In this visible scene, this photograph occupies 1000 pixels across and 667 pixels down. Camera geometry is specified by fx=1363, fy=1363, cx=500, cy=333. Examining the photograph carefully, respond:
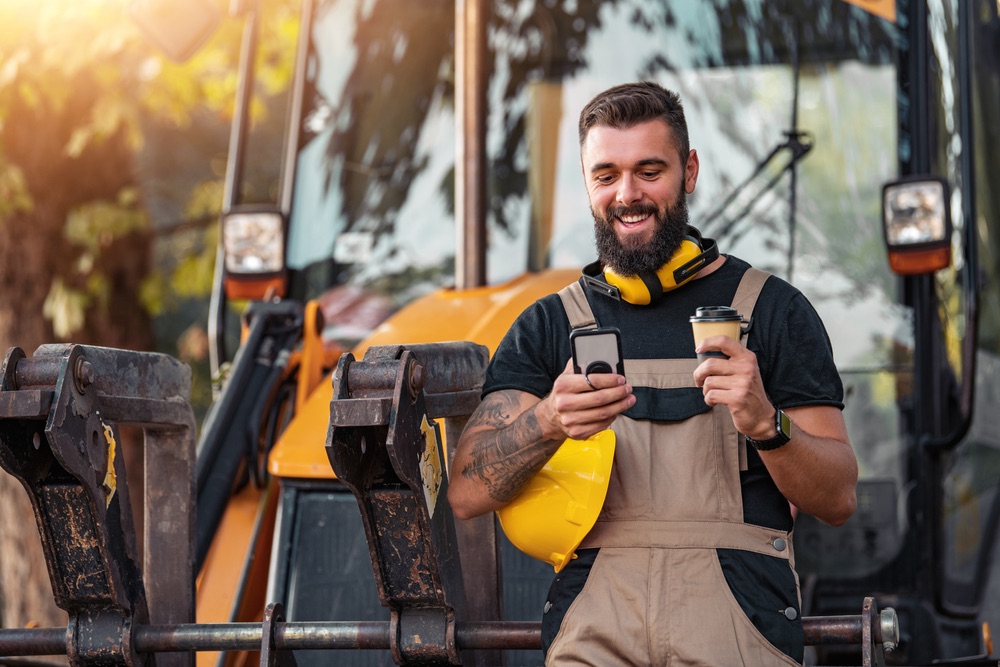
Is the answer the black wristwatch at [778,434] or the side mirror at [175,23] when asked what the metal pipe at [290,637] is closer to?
the black wristwatch at [778,434]

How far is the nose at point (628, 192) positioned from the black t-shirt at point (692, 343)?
0.20 metres

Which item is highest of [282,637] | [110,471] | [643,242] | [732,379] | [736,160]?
[736,160]

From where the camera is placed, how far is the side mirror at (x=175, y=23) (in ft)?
17.1

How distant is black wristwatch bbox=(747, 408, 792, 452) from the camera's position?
244cm

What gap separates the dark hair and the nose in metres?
0.10

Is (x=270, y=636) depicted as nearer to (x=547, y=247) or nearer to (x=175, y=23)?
(x=547, y=247)

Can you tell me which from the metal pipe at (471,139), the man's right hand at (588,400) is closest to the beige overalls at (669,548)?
the man's right hand at (588,400)

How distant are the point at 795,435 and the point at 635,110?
74 cm

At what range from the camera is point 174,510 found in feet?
11.2

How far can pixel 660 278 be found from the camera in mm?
2748

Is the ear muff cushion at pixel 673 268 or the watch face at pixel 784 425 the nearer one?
the watch face at pixel 784 425

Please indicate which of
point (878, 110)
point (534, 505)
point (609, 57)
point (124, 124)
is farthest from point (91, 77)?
point (534, 505)

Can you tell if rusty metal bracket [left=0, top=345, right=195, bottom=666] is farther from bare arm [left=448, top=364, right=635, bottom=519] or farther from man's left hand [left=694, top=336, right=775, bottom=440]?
man's left hand [left=694, top=336, right=775, bottom=440]

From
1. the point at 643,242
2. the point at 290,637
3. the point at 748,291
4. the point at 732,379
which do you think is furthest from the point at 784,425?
the point at 290,637
